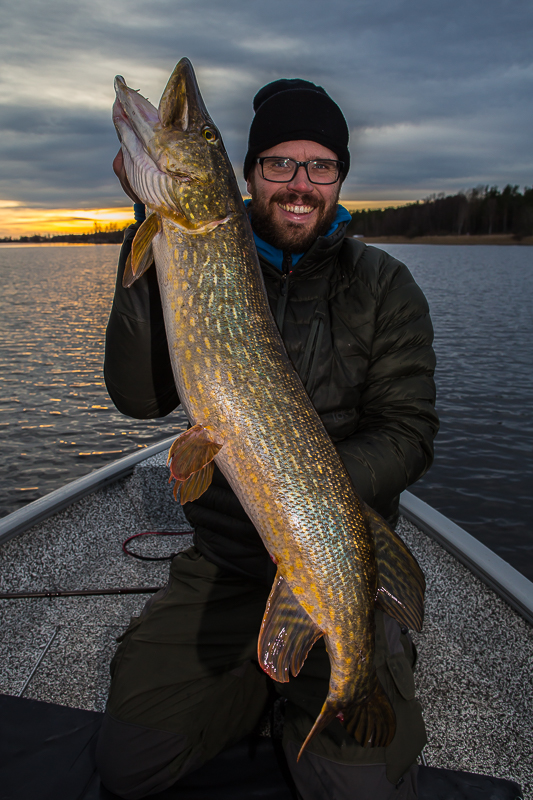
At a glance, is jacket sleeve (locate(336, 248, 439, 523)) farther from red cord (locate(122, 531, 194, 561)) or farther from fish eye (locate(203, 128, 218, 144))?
red cord (locate(122, 531, 194, 561))

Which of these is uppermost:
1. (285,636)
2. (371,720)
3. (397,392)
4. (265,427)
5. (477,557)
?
(265,427)

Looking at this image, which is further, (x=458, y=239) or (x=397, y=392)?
(x=458, y=239)

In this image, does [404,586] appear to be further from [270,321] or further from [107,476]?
[107,476]

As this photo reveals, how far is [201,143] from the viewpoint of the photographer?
6.57 feet

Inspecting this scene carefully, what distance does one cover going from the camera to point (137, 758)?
226cm

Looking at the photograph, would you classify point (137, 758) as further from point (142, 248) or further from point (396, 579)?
point (142, 248)

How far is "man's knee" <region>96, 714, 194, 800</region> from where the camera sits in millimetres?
2234

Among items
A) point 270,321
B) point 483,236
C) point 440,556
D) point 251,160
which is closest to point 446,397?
point 440,556

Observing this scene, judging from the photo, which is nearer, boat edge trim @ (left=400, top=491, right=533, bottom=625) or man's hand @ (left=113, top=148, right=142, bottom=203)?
man's hand @ (left=113, top=148, right=142, bottom=203)

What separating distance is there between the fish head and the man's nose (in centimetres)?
88

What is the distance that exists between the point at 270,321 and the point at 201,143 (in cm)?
75

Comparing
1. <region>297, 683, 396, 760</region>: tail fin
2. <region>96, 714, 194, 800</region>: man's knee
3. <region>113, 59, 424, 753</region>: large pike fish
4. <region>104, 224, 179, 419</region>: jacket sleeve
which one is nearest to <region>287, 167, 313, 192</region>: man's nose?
<region>113, 59, 424, 753</region>: large pike fish

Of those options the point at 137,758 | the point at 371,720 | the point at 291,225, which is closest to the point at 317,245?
the point at 291,225

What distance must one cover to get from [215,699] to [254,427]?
1.57 metres
